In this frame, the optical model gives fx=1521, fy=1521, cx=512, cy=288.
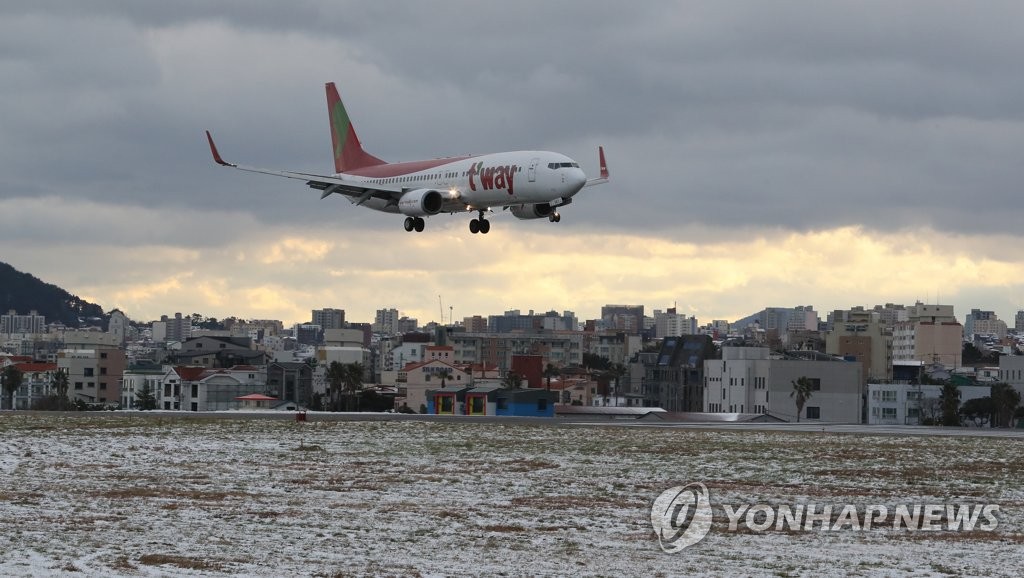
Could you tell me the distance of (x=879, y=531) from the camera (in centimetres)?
3512

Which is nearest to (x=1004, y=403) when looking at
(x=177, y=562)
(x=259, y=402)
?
(x=259, y=402)

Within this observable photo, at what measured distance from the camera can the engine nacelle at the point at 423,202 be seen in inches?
3543

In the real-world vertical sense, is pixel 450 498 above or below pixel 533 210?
below

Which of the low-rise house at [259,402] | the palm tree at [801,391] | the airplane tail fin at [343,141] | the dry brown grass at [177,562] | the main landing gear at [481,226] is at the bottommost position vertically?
the low-rise house at [259,402]

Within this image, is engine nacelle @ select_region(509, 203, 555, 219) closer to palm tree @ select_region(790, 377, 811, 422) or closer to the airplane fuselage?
the airplane fuselage

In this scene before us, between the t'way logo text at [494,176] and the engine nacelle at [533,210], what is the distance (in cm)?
280

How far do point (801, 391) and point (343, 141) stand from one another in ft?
302

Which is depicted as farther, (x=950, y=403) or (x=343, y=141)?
(x=950, y=403)

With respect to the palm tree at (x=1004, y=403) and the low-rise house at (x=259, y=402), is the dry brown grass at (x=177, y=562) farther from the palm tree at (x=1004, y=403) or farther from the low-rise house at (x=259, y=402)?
the palm tree at (x=1004, y=403)

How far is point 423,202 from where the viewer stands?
3536 inches

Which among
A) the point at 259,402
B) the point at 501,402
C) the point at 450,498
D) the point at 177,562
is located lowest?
the point at 259,402

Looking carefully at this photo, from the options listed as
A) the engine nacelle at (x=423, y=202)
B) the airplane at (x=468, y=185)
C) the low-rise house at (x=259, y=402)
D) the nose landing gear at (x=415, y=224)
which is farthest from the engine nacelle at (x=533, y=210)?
the low-rise house at (x=259, y=402)

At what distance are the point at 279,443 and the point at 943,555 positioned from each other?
106ft

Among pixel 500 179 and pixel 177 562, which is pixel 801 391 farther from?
pixel 177 562
